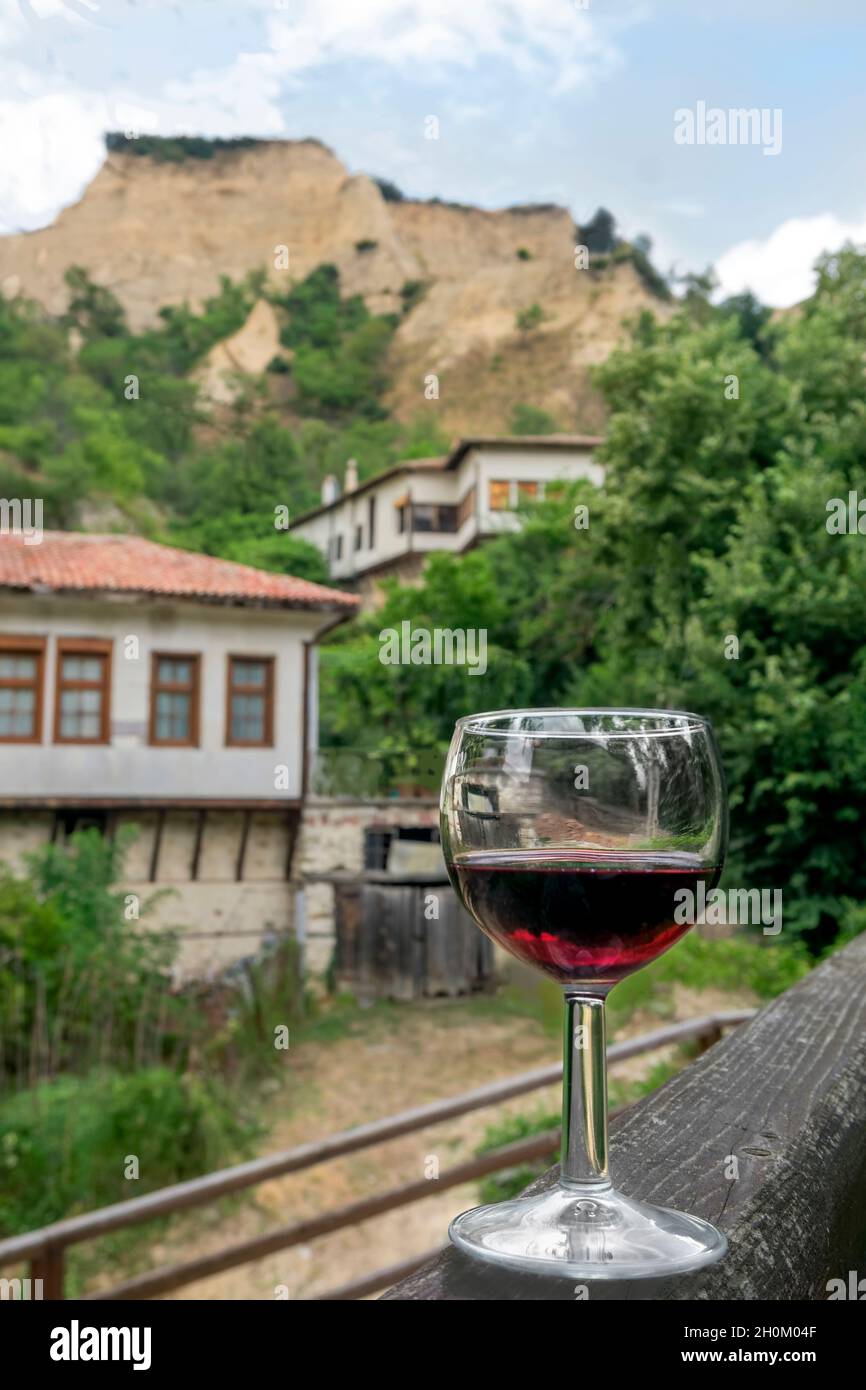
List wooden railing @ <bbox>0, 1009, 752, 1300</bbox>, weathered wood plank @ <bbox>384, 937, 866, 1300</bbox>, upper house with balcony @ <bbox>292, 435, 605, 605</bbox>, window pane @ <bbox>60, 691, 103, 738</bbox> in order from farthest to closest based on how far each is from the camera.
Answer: upper house with balcony @ <bbox>292, 435, 605, 605</bbox>, window pane @ <bbox>60, 691, 103, 738</bbox>, wooden railing @ <bbox>0, 1009, 752, 1300</bbox>, weathered wood plank @ <bbox>384, 937, 866, 1300</bbox>

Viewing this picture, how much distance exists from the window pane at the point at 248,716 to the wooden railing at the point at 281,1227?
756 centimetres

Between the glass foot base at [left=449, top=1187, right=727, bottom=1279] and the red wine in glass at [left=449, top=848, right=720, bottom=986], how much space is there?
0.25ft

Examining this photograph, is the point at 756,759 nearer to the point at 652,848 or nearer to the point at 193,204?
the point at 652,848

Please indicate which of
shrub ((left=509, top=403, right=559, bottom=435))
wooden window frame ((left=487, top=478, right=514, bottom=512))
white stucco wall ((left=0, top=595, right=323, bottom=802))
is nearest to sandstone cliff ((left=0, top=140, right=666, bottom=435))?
shrub ((left=509, top=403, right=559, bottom=435))

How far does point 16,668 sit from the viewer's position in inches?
350

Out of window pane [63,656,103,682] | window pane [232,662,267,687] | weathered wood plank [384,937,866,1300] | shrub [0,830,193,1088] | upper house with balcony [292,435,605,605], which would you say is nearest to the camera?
weathered wood plank [384,937,866,1300]

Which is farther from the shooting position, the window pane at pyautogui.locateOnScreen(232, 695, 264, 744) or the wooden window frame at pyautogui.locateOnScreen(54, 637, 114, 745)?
the window pane at pyautogui.locateOnScreen(232, 695, 264, 744)

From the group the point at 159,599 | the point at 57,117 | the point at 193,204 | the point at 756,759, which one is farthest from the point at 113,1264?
the point at 193,204

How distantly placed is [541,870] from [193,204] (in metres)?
38.2

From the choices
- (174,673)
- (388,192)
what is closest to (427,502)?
(174,673)

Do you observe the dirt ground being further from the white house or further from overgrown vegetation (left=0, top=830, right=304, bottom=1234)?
the white house

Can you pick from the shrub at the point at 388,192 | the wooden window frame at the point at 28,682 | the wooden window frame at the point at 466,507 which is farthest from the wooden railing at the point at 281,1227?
the shrub at the point at 388,192

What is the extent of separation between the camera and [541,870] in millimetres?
402

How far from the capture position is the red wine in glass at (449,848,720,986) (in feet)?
1.31
